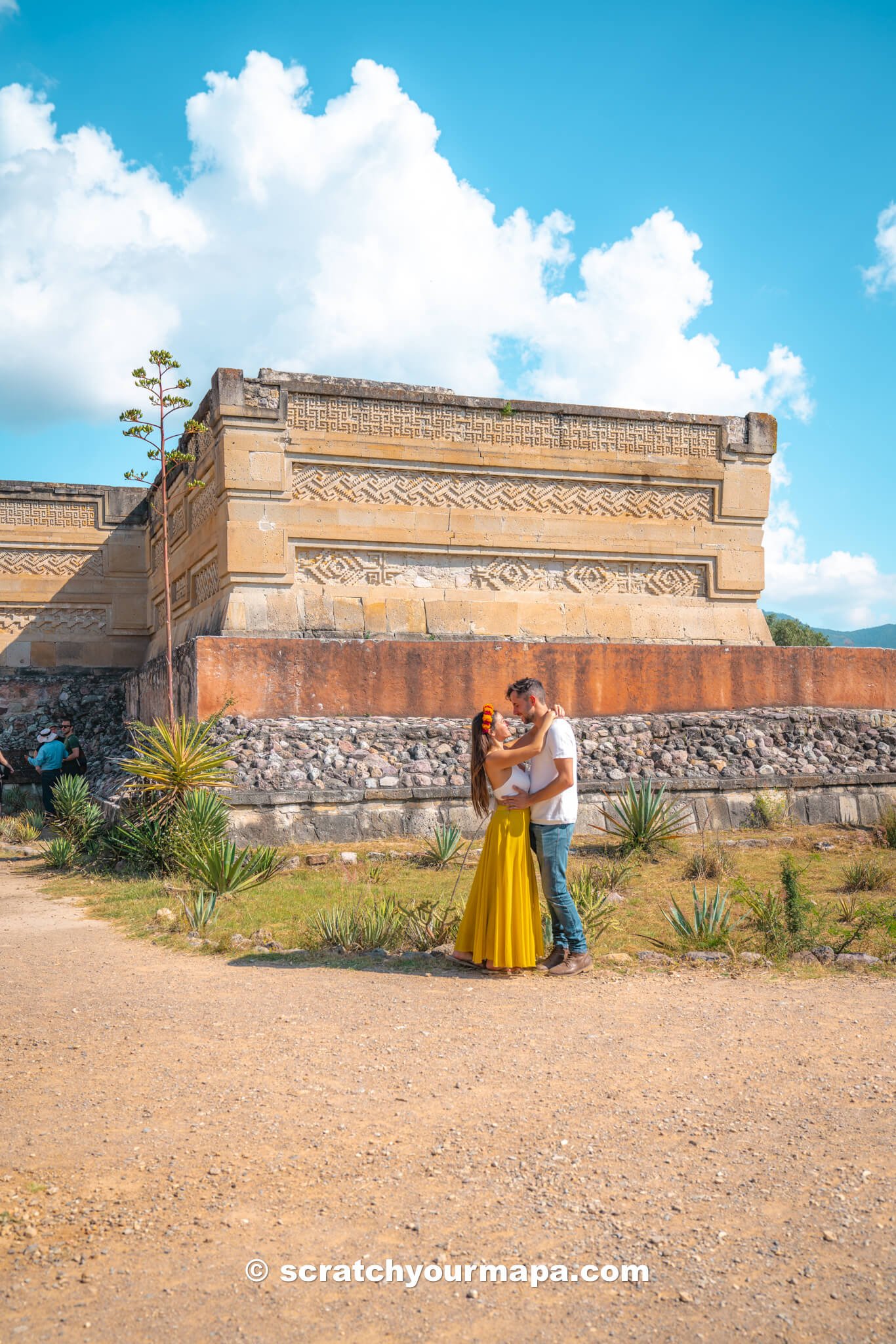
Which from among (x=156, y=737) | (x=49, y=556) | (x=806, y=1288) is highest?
(x=49, y=556)

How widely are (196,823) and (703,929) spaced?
4.35 meters

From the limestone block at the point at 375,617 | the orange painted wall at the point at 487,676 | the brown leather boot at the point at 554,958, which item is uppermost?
the limestone block at the point at 375,617

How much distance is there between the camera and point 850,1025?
4445 mm

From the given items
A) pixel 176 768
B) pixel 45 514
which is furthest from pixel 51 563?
pixel 176 768

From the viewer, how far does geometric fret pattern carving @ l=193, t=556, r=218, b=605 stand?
Answer: 12.1 metres

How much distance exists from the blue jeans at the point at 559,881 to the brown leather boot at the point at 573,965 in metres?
0.03

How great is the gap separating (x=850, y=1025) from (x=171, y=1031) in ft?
9.77

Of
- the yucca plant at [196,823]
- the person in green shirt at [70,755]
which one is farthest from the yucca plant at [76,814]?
the person in green shirt at [70,755]

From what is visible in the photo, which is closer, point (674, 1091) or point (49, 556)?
point (674, 1091)

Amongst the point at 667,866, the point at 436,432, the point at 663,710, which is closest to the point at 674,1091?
the point at 667,866

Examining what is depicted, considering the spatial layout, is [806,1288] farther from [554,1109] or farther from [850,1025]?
[850,1025]

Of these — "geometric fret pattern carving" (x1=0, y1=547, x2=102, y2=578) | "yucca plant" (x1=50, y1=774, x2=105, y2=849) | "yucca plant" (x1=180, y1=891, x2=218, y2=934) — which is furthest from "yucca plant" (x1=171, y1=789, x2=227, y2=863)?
"geometric fret pattern carving" (x1=0, y1=547, x2=102, y2=578)

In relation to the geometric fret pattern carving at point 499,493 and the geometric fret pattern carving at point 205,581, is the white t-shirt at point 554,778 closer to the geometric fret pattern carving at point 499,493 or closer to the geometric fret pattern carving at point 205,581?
the geometric fret pattern carving at point 499,493

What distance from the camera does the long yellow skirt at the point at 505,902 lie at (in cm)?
531
